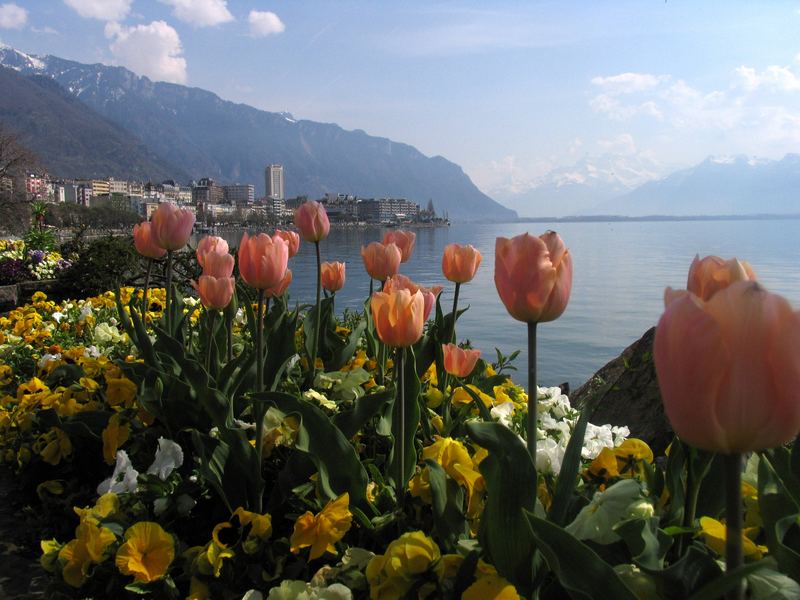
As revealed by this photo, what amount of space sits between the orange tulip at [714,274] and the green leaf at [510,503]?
0.38 metres

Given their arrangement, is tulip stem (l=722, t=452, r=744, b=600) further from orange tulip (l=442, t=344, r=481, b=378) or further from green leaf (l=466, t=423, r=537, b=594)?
orange tulip (l=442, t=344, r=481, b=378)

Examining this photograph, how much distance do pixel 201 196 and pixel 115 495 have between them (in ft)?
575

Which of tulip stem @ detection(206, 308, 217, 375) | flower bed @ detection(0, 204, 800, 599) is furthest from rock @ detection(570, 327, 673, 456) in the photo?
tulip stem @ detection(206, 308, 217, 375)

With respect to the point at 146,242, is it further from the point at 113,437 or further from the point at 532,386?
the point at 532,386

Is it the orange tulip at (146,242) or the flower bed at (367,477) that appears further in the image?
the orange tulip at (146,242)

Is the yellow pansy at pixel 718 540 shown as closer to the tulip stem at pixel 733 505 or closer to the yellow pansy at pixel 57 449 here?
the tulip stem at pixel 733 505

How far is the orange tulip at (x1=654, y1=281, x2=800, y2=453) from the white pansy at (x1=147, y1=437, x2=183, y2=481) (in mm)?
1443

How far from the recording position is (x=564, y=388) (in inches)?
152

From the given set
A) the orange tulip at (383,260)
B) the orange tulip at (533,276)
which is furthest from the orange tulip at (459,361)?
the orange tulip at (533,276)

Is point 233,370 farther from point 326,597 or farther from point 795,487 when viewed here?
point 795,487

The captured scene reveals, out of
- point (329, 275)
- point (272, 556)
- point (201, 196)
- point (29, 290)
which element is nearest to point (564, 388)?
point (329, 275)

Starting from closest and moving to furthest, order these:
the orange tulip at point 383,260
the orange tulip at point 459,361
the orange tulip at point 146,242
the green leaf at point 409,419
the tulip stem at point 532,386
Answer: the tulip stem at point 532,386 → the green leaf at point 409,419 → the orange tulip at point 459,361 → the orange tulip at point 383,260 → the orange tulip at point 146,242

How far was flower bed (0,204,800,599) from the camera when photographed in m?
1.04

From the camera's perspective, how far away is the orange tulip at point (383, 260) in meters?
2.35
